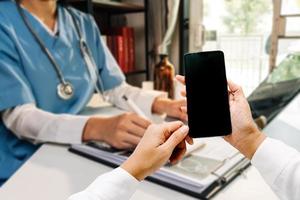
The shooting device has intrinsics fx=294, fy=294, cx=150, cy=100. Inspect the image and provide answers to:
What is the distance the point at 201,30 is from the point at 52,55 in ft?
3.22

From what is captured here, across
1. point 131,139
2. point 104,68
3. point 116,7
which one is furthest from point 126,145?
point 116,7

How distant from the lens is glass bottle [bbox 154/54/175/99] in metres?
1.25

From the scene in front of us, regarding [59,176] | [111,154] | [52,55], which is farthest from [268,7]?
[59,176]

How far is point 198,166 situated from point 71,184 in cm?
25

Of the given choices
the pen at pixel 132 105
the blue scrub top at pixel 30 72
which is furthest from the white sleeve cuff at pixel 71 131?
the pen at pixel 132 105

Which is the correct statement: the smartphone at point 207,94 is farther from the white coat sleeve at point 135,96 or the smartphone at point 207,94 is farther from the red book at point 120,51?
the red book at point 120,51

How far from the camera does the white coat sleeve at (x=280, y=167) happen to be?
38 centimetres

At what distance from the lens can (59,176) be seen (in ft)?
1.95

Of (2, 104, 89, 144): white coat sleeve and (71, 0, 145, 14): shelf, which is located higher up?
(71, 0, 145, 14): shelf

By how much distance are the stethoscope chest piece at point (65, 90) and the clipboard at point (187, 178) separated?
316 mm

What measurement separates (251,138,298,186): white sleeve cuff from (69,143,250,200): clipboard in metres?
0.12

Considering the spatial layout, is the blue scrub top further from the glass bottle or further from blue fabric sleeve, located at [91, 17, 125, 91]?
the glass bottle

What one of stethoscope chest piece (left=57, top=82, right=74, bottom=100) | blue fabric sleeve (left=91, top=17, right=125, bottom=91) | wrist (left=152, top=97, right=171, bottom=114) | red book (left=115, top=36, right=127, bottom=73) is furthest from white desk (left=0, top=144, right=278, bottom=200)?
red book (left=115, top=36, right=127, bottom=73)

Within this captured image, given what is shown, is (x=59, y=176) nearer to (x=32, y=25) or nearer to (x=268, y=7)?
(x=32, y=25)
